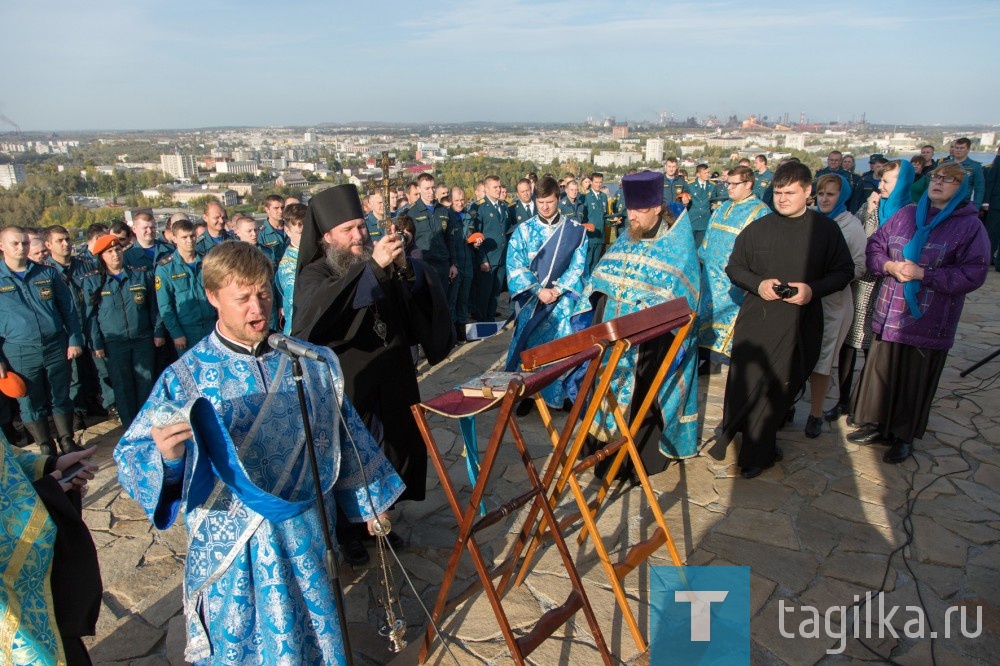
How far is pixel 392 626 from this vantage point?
2629 mm

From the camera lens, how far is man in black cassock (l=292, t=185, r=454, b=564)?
314cm

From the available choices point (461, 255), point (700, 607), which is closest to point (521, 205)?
point (461, 255)

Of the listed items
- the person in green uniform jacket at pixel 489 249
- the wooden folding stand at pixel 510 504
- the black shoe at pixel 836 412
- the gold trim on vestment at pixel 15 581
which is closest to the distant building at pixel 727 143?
the person in green uniform jacket at pixel 489 249

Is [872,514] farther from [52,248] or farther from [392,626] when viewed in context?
[52,248]

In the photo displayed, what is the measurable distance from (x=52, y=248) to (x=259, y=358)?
16.0 feet

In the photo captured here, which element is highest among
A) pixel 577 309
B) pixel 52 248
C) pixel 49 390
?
pixel 52 248

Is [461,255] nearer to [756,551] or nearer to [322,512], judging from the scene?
[756,551]

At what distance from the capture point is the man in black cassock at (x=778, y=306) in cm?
430

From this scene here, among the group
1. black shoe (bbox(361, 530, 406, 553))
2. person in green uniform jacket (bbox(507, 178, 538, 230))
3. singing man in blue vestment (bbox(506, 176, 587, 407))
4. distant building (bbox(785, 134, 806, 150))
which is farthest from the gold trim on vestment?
distant building (bbox(785, 134, 806, 150))

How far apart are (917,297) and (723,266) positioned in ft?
4.73

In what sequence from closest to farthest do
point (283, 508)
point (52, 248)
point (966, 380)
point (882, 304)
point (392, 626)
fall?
point (283, 508), point (392, 626), point (882, 304), point (52, 248), point (966, 380)

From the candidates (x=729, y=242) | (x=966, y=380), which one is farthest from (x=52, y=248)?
(x=966, y=380)

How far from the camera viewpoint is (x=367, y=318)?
11.4 feet

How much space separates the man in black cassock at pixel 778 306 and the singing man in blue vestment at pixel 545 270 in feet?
4.53
